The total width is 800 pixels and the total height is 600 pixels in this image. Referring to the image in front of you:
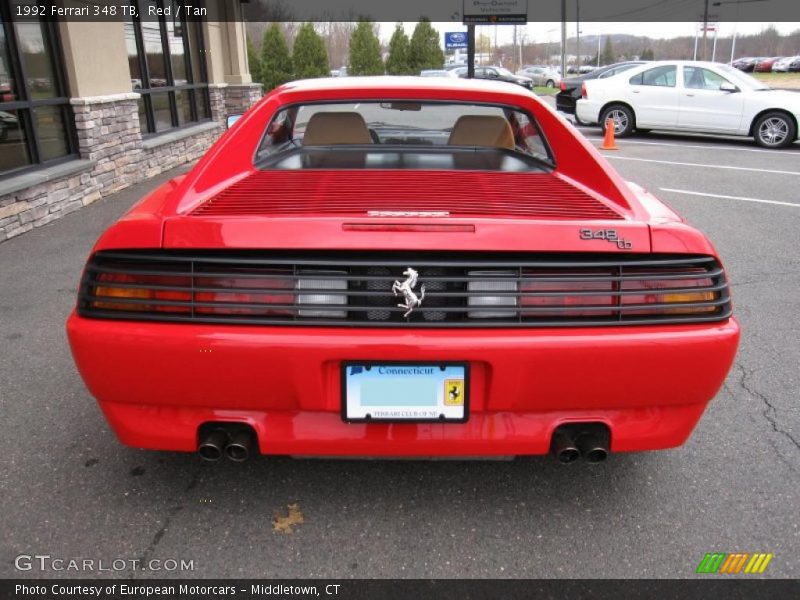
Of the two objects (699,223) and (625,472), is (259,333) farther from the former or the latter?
(699,223)

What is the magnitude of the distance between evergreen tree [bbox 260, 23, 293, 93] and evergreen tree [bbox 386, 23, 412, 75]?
427 inches

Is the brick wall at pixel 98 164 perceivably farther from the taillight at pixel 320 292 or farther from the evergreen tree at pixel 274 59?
the evergreen tree at pixel 274 59

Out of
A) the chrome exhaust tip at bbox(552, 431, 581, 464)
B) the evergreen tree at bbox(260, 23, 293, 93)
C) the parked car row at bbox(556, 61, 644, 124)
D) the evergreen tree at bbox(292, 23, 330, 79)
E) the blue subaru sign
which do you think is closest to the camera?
the chrome exhaust tip at bbox(552, 431, 581, 464)

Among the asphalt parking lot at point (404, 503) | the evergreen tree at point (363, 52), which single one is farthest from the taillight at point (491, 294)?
the evergreen tree at point (363, 52)

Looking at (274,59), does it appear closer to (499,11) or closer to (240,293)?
(499,11)

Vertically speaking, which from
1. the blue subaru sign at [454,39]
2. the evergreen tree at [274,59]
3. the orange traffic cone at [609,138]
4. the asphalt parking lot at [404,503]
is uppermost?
the blue subaru sign at [454,39]

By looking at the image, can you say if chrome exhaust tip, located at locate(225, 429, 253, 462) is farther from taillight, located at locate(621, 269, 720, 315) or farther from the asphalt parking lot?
taillight, located at locate(621, 269, 720, 315)

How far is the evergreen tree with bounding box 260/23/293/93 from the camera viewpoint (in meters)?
29.5

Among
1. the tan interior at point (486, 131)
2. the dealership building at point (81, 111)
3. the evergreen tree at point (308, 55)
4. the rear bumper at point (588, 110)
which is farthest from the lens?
the evergreen tree at point (308, 55)

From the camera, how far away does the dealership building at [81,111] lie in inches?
255

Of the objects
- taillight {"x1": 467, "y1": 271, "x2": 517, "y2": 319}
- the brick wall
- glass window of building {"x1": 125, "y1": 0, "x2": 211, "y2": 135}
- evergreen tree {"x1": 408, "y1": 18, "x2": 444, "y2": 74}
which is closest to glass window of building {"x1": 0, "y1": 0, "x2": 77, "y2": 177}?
the brick wall

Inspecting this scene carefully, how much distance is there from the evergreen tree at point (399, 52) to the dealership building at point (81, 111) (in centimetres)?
2965

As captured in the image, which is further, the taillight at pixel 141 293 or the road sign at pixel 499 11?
the road sign at pixel 499 11

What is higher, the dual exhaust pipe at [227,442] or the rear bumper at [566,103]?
the rear bumper at [566,103]
